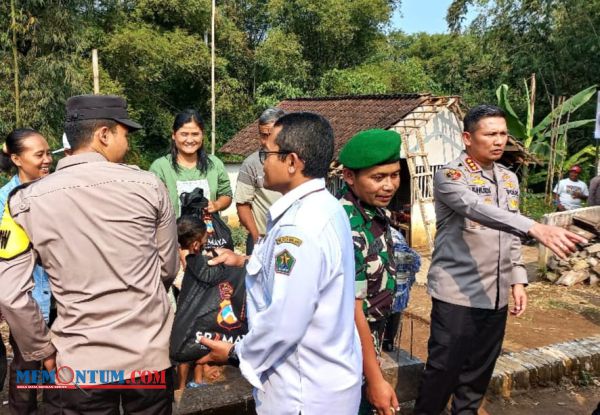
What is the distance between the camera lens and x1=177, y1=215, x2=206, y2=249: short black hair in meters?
3.12

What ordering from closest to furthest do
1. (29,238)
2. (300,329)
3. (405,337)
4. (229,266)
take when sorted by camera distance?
(300,329) < (29,238) < (229,266) < (405,337)

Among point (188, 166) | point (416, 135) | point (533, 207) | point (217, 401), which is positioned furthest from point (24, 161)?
point (533, 207)

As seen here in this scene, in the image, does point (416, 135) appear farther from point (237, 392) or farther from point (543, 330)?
point (237, 392)

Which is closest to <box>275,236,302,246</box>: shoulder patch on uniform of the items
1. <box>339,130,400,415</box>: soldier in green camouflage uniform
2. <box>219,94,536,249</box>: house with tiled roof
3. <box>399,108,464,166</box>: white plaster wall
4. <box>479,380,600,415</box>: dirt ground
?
<box>339,130,400,415</box>: soldier in green camouflage uniform

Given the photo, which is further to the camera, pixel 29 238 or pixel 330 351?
pixel 29 238

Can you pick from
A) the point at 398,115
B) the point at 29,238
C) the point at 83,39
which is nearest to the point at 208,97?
the point at 83,39

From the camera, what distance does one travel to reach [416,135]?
11.6 metres

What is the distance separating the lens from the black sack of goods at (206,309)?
2199mm

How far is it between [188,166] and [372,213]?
1802mm

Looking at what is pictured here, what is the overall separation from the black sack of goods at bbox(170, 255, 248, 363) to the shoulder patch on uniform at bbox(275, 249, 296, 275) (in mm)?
702

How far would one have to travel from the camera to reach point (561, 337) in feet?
21.2

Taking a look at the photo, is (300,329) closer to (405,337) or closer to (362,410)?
(362,410)

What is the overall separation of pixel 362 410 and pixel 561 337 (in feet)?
16.5

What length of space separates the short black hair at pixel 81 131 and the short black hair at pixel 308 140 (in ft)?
2.72
